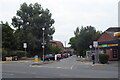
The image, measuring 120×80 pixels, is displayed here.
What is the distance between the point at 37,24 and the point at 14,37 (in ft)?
56.0

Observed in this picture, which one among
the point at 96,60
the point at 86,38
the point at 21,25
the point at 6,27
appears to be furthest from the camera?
the point at 21,25

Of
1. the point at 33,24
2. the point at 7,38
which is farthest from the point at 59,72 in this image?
the point at 33,24

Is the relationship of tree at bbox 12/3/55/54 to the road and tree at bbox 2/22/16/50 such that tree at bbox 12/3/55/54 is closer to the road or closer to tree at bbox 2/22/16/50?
tree at bbox 2/22/16/50

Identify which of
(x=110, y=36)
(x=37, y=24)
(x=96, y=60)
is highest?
(x=37, y=24)

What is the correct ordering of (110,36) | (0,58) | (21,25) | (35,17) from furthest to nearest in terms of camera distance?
(21,25) → (35,17) → (110,36) → (0,58)

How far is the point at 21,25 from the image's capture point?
6912 cm

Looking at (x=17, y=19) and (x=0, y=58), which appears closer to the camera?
(x=0, y=58)

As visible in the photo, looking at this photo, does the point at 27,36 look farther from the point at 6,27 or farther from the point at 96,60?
the point at 96,60

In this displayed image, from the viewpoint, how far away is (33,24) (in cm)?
6531

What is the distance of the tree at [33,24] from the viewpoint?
6374 cm

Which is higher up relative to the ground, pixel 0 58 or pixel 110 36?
pixel 110 36

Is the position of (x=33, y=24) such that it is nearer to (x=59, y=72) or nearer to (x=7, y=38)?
(x=7, y=38)

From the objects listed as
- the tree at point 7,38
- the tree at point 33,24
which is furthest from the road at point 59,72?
the tree at point 33,24

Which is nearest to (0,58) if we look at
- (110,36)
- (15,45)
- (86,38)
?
(15,45)
